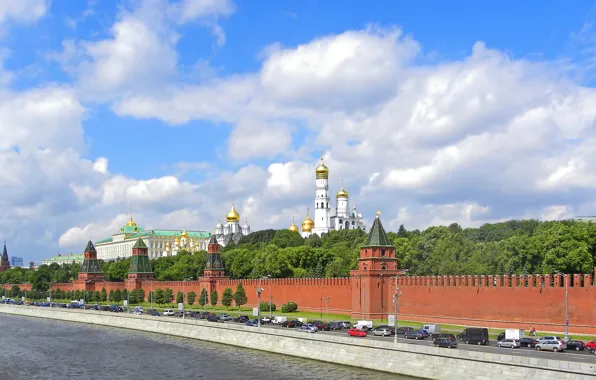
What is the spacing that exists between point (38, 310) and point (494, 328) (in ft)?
199

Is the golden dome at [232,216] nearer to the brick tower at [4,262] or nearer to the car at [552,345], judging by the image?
the brick tower at [4,262]

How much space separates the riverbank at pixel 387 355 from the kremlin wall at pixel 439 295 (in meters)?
14.5

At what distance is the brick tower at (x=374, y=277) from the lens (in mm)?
65381

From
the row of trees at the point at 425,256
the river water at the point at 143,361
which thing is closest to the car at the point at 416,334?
the river water at the point at 143,361

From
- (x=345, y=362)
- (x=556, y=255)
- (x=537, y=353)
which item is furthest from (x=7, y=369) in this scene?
(x=556, y=255)

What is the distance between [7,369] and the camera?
4581 cm

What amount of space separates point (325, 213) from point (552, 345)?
410ft

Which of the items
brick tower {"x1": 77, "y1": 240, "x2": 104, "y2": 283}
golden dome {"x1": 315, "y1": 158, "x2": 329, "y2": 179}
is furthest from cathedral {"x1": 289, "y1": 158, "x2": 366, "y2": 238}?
brick tower {"x1": 77, "y1": 240, "x2": 104, "y2": 283}

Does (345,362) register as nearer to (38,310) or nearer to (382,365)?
(382,365)

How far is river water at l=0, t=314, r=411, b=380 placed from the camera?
41.5 metres

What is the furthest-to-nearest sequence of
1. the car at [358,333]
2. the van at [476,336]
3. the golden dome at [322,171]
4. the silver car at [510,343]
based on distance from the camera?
1. the golden dome at [322,171]
2. the car at [358,333]
3. the van at [476,336]
4. the silver car at [510,343]

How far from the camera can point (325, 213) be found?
166m

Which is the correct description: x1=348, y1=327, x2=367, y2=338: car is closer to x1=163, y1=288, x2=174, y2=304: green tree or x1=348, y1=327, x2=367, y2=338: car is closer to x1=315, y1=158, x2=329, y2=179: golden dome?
x1=163, y1=288, x2=174, y2=304: green tree

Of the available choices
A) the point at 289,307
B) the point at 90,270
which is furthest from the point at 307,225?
the point at 289,307
